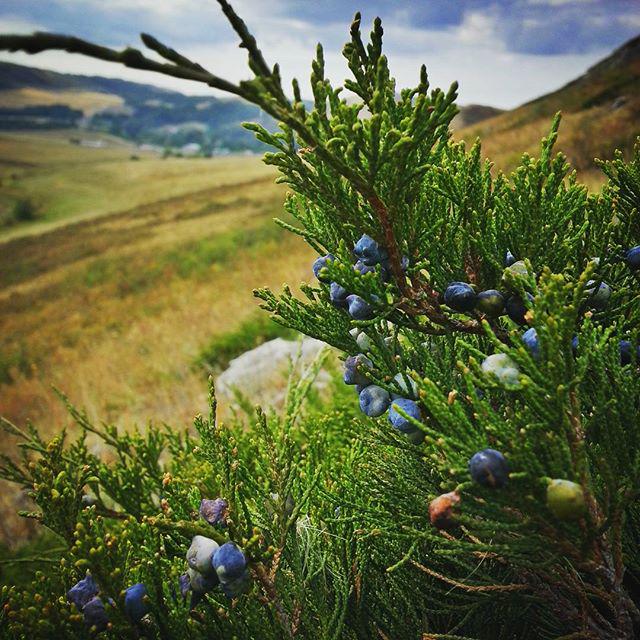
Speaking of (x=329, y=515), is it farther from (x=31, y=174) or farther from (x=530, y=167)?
(x=31, y=174)

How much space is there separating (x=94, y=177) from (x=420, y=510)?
75.3 meters

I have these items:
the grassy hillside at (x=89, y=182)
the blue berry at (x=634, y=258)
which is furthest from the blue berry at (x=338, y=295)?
the grassy hillside at (x=89, y=182)

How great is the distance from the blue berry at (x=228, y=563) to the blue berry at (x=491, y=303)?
0.81m

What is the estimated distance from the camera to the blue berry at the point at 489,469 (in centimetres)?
74

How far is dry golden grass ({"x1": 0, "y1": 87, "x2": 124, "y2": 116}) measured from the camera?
6609 inches

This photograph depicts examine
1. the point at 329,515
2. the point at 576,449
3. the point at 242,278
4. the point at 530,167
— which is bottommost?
the point at 242,278

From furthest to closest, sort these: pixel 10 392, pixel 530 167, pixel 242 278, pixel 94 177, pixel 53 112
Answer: pixel 53 112 → pixel 94 177 → pixel 242 278 → pixel 10 392 → pixel 530 167

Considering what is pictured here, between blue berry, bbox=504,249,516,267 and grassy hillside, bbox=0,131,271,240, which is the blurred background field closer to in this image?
grassy hillside, bbox=0,131,271,240

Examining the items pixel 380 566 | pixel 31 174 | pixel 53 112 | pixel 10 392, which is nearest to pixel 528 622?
pixel 380 566

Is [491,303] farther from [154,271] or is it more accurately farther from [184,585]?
[154,271]

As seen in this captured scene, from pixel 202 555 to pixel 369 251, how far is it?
81 cm

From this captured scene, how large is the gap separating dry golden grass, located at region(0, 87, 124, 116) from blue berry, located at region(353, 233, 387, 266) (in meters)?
210

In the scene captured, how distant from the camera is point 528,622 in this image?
1.32 m

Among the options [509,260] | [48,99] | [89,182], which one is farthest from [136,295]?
[48,99]
